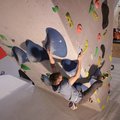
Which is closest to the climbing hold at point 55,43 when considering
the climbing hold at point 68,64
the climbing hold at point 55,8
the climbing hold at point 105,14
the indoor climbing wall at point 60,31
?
the indoor climbing wall at point 60,31

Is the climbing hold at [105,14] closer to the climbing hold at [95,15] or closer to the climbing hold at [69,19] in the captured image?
the climbing hold at [95,15]

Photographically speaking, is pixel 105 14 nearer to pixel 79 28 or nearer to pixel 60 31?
pixel 79 28

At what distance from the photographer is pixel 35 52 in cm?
187

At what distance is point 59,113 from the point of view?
2.53 metres

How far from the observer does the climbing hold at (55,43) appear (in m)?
1.48

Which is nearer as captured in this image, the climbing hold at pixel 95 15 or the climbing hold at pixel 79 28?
the climbing hold at pixel 79 28

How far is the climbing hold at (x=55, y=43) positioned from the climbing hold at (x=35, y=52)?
0.47 feet

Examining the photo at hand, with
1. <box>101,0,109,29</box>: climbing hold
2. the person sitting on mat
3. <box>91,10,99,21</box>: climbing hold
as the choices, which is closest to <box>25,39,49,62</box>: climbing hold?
the person sitting on mat

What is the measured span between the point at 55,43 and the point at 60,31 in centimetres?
16

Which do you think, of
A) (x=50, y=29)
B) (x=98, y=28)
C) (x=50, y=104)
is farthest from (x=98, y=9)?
(x=50, y=104)

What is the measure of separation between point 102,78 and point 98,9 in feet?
2.92

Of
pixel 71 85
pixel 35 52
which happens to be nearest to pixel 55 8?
pixel 35 52

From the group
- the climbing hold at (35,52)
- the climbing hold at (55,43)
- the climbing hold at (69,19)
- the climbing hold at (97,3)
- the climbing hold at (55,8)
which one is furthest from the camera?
the climbing hold at (35,52)

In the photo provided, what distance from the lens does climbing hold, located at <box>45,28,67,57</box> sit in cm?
148
